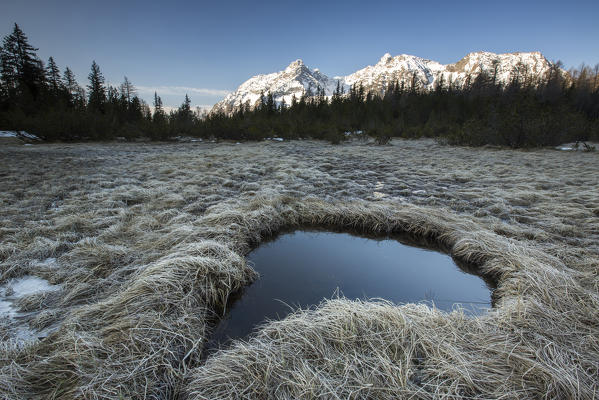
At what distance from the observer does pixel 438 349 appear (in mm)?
1577

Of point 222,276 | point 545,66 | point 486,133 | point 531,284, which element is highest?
point 545,66

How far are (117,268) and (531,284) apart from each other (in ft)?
12.5

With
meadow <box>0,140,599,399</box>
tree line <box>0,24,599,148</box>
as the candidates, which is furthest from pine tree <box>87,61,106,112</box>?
meadow <box>0,140,599,399</box>

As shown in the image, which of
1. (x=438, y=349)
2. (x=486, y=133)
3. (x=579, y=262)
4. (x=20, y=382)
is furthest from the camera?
(x=486, y=133)

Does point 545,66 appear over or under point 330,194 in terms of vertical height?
over

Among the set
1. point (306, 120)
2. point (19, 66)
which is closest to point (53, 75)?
point (19, 66)

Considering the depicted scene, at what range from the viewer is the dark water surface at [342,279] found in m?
2.33

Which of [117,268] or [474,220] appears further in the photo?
[474,220]

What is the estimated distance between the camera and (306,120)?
2525cm

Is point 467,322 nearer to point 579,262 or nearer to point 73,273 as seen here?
point 579,262

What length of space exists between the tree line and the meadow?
1041 cm

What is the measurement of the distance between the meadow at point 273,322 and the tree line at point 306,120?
1041 centimetres

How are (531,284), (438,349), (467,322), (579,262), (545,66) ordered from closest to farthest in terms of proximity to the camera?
(438,349) → (467,322) → (531,284) → (579,262) → (545,66)

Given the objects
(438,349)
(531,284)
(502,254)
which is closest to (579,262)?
(502,254)
